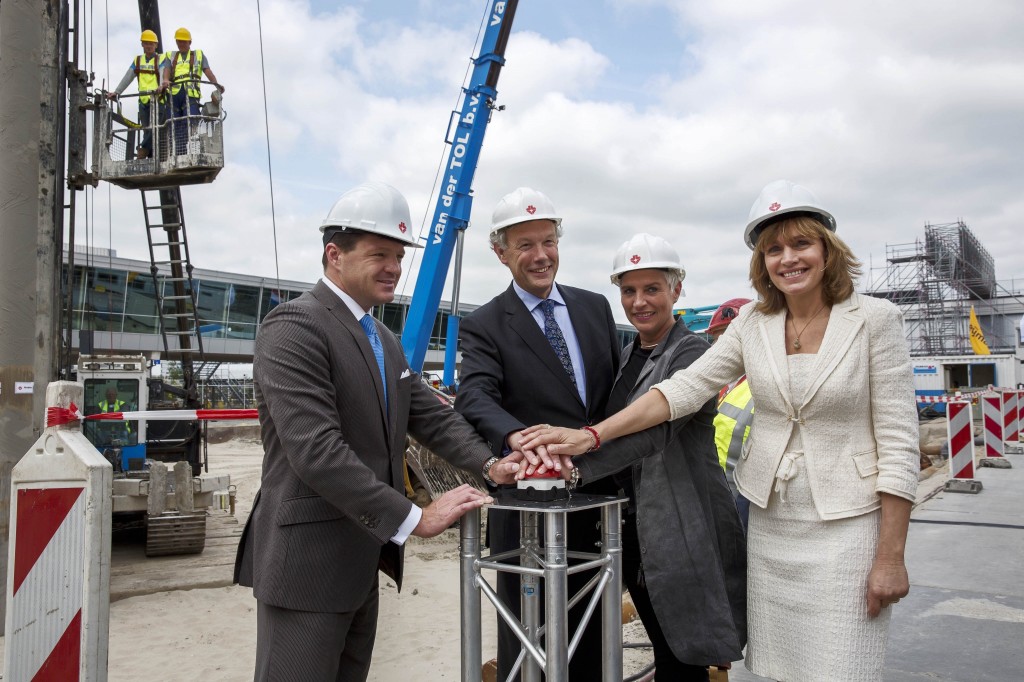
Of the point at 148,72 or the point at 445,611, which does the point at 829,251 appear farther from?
the point at 148,72

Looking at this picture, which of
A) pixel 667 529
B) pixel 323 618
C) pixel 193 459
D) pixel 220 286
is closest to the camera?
pixel 323 618

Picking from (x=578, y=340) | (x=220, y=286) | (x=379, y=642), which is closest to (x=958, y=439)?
(x=379, y=642)

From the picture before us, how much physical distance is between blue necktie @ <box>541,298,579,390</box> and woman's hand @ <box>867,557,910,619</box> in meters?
1.25

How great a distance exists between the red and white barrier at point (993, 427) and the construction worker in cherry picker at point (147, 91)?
13069 millimetres

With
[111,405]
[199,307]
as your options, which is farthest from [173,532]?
[199,307]

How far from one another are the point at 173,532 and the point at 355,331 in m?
7.25

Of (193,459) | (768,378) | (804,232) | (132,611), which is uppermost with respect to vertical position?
(804,232)

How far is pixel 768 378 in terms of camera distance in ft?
7.84

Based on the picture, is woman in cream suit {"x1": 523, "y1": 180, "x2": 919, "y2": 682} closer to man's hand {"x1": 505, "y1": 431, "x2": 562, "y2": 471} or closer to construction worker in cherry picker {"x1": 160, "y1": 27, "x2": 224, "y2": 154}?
man's hand {"x1": 505, "y1": 431, "x2": 562, "y2": 471}

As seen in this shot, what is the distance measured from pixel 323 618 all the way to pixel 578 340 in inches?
56.9

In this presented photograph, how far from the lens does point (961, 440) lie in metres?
10.4

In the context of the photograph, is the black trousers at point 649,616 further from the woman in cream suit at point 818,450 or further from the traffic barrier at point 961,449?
the traffic barrier at point 961,449

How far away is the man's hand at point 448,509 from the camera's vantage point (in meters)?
2.31

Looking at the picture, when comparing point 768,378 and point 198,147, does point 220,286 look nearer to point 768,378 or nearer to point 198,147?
point 198,147
